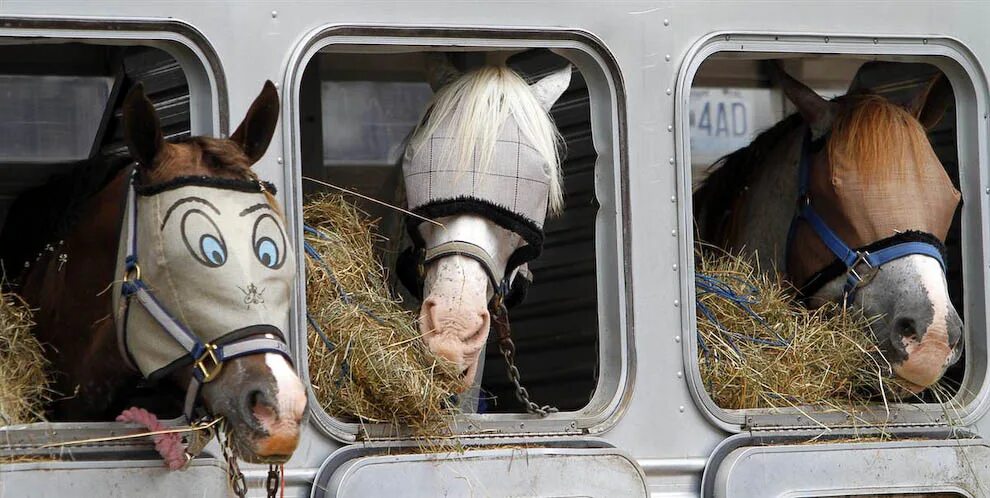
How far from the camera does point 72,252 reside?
3107 mm

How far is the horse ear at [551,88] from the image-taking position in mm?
3502

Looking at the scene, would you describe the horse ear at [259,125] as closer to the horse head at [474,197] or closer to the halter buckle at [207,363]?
the halter buckle at [207,363]

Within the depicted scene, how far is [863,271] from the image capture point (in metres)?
3.64

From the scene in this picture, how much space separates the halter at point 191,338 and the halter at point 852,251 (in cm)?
169

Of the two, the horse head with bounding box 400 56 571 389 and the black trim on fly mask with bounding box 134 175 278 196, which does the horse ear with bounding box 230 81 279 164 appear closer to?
the black trim on fly mask with bounding box 134 175 278 196

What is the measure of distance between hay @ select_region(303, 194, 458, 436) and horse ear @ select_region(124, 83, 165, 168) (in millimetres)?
608

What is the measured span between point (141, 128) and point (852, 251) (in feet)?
6.38

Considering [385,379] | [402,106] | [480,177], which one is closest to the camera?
[385,379]

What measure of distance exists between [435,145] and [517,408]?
66.6 inches

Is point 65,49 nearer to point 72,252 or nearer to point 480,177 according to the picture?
point 72,252

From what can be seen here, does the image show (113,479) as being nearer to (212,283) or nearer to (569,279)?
(212,283)

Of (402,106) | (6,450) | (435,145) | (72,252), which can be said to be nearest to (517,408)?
(402,106)

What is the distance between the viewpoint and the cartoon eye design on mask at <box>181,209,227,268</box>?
2.59 meters

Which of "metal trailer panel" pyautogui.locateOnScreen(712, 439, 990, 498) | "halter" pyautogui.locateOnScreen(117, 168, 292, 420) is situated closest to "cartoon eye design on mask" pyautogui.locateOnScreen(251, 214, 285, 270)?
"halter" pyautogui.locateOnScreen(117, 168, 292, 420)
